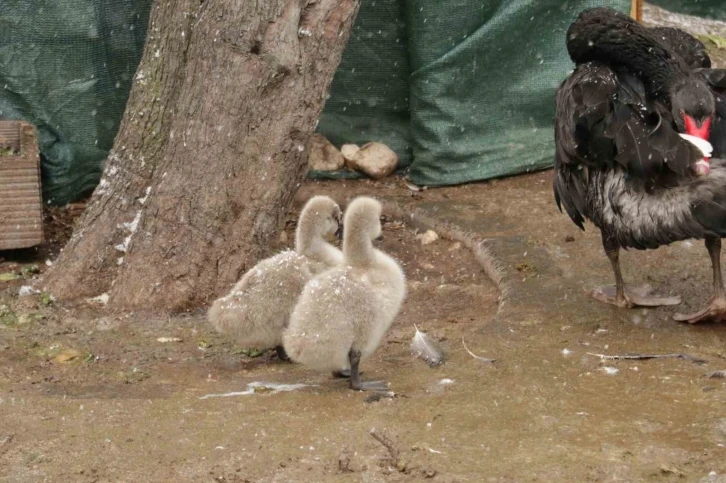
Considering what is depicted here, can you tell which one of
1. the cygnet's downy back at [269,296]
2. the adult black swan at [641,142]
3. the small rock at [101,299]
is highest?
the adult black swan at [641,142]

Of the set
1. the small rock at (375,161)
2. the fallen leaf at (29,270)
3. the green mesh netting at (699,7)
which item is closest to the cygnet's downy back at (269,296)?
the fallen leaf at (29,270)

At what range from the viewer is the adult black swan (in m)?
5.12

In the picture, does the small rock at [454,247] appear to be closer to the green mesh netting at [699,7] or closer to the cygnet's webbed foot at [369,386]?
the cygnet's webbed foot at [369,386]

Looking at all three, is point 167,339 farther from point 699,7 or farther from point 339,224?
point 699,7

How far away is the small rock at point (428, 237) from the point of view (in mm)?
7426

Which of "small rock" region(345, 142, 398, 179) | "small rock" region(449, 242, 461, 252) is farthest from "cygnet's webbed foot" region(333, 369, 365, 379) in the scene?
"small rock" region(345, 142, 398, 179)

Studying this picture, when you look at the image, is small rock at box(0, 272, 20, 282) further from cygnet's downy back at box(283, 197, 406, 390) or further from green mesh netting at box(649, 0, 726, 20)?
green mesh netting at box(649, 0, 726, 20)

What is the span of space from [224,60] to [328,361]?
80.6 inches

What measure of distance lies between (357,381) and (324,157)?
4.06 m

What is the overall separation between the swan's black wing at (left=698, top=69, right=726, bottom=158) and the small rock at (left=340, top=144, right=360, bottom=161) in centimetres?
330

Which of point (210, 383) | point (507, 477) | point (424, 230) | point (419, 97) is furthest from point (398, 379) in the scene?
point (419, 97)

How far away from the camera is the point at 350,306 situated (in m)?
4.61

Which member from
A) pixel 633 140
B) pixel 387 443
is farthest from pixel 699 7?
pixel 387 443

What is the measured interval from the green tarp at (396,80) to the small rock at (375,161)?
4.5 inches
